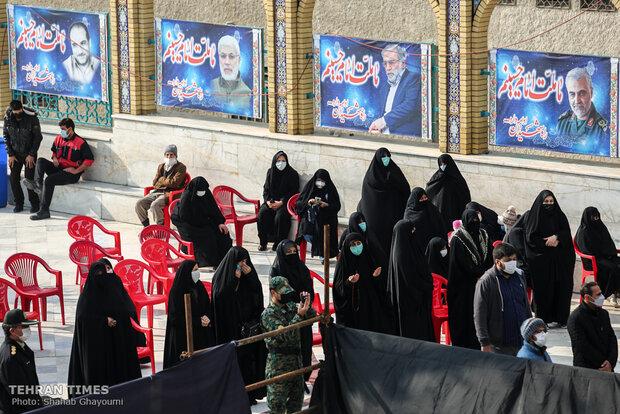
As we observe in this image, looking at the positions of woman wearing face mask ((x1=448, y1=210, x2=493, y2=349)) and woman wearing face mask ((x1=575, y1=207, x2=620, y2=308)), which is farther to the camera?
woman wearing face mask ((x1=575, y1=207, x2=620, y2=308))

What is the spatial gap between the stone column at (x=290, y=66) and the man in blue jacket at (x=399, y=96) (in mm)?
1104

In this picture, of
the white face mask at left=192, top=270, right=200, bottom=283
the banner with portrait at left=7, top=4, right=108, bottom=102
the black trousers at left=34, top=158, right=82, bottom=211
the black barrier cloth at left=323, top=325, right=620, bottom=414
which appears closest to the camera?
the black barrier cloth at left=323, top=325, right=620, bottom=414

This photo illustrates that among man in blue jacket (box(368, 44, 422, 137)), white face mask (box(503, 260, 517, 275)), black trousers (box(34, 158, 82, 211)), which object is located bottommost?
white face mask (box(503, 260, 517, 275))

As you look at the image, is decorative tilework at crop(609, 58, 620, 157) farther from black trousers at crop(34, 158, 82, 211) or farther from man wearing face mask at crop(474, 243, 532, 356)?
black trousers at crop(34, 158, 82, 211)

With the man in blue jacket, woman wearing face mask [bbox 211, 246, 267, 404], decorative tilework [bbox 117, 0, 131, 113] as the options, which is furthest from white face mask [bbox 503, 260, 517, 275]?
decorative tilework [bbox 117, 0, 131, 113]

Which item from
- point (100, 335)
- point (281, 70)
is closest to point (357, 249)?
point (100, 335)

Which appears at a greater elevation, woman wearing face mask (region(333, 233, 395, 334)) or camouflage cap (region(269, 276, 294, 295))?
camouflage cap (region(269, 276, 294, 295))

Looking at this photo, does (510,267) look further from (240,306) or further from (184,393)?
(184,393)

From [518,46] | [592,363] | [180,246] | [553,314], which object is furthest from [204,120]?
[592,363]

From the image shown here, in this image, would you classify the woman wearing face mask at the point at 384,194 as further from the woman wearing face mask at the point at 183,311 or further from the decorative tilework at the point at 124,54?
the decorative tilework at the point at 124,54

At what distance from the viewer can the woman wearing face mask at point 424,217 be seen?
12.2 meters

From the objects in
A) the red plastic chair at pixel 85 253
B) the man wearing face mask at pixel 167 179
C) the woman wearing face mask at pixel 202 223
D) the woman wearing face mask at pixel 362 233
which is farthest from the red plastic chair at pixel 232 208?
the woman wearing face mask at pixel 362 233

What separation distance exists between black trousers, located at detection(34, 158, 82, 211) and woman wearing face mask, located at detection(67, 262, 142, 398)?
6352mm

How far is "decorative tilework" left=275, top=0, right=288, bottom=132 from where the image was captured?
15.1 metres
